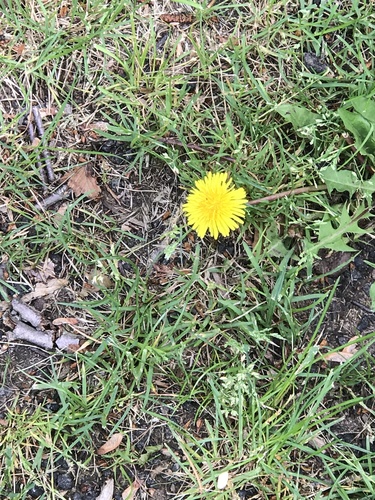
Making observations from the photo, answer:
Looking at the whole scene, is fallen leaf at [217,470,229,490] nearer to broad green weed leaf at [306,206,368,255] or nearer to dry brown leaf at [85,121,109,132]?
broad green weed leaf at [306,206,368,255]

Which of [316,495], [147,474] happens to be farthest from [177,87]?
[316,495]

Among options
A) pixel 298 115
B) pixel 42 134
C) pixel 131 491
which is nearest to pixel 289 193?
pixel 298 115

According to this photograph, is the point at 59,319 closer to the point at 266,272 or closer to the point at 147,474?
the point at 147,474

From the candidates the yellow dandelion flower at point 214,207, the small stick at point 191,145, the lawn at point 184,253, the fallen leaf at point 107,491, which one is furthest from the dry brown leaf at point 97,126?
the fallen leaf at point 107,491

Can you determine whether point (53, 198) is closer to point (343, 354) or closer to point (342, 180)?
point (342, 180)

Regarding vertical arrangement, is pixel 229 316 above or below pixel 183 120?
below

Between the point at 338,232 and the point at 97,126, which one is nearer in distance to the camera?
the point at 338,232
